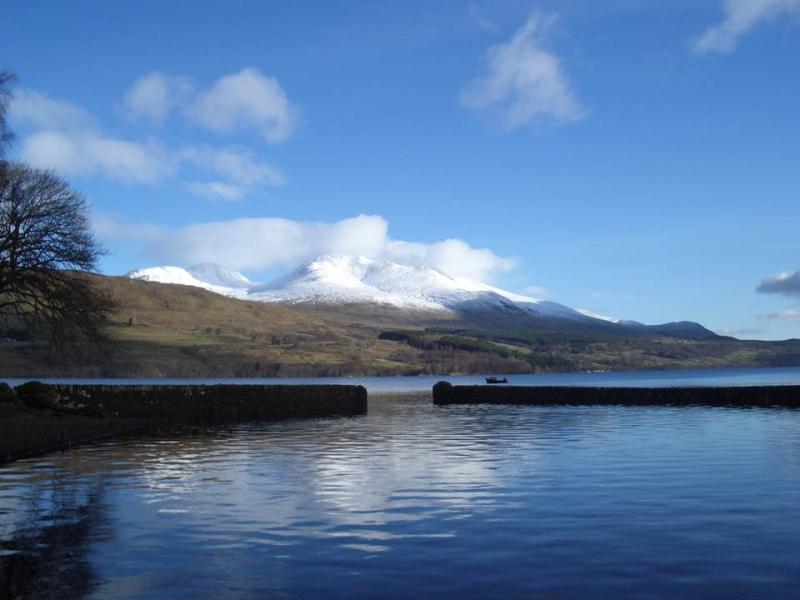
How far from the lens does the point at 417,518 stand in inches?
635

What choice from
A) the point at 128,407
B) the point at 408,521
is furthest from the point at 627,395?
the point at 408,521

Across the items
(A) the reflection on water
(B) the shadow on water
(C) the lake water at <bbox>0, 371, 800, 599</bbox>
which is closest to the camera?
(B) the shadow on water

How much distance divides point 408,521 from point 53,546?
624cm

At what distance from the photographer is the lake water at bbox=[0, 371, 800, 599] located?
11430mm

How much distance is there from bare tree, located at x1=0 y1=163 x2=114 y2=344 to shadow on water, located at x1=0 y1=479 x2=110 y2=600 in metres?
22.3

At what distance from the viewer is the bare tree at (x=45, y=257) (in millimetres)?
40094

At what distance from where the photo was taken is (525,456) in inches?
1090

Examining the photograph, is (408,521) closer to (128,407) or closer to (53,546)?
(53,546)

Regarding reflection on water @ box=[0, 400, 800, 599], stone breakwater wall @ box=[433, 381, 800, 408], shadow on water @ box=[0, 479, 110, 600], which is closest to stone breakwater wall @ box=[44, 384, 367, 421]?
reflection on water @ box=[0, 400, 800, 599]

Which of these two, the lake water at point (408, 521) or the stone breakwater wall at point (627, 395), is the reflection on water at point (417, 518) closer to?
the lake water at point (408, 521)

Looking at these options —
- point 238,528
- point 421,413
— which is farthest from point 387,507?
point 421,413

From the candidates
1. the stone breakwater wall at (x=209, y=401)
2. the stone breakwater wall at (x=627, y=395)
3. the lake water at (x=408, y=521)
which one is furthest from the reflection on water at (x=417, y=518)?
the stone breakwater wall at (x=627, y=395)

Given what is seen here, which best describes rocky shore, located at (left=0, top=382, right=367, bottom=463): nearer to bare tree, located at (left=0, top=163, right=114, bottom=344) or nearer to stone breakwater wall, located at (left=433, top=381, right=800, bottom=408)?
bare tree, located at (left=0, top=163, right=114, bottom=344)

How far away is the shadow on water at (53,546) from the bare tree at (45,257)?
22262 millimetres
